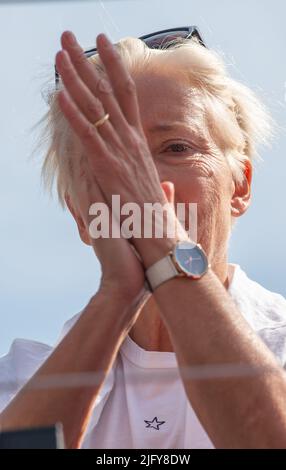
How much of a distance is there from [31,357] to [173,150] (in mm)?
590

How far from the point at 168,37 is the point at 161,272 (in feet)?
2.82

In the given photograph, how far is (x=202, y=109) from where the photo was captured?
1.88 metres

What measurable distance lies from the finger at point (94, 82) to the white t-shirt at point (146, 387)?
0.42 meters

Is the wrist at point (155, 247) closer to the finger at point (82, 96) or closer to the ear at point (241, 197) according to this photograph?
the finger at point (82, 96)

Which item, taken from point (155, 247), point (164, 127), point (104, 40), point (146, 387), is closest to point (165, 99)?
point (164, 127)

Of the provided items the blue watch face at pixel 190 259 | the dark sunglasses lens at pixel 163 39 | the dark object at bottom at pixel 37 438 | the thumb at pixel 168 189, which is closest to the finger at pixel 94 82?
the thumb at pixel 168 189

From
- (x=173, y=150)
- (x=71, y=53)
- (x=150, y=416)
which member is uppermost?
(x=71, y=53)

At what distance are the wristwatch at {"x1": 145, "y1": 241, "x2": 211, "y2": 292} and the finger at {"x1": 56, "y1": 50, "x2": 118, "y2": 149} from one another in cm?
25

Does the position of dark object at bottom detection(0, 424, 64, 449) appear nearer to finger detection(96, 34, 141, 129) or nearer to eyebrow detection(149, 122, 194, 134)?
finger detection(96, 34, 141, 129)

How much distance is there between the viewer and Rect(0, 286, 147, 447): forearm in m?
1.37

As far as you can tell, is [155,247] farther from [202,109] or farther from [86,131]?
[202,109]
